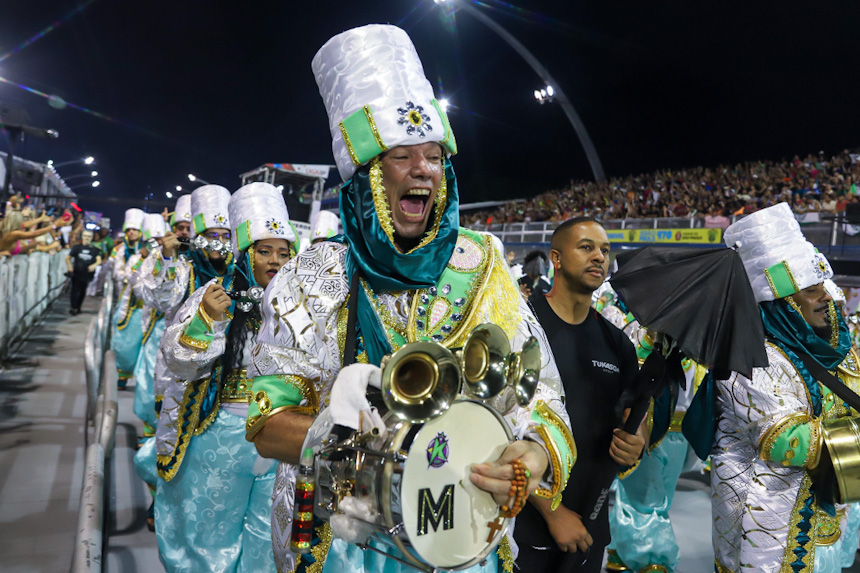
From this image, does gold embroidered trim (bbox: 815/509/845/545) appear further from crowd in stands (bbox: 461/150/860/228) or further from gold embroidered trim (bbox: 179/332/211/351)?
crowd in stands (bbox: 461/150/860/228)

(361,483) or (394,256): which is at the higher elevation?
(394,256)

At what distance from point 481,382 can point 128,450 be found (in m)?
6.18

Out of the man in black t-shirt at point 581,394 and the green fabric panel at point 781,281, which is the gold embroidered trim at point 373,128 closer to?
the man in black t-shirt at point 581,394

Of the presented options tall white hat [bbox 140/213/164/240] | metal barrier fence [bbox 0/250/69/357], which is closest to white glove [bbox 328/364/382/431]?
metal barrier fence [bbox 0/250/69/357]

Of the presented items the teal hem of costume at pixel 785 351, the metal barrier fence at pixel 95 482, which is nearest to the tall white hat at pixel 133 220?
the metal barrier fence at pixel 95 482

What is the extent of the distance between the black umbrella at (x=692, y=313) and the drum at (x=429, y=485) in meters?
1.36

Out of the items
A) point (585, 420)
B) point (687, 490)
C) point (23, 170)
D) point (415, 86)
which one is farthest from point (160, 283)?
point (23, 170)

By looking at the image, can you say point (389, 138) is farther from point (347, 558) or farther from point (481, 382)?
point (347, 558)

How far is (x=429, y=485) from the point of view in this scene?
136 centimetres

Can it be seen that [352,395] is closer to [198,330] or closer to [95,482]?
[95,482]

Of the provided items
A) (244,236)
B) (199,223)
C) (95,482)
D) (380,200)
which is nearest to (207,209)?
(199,223)

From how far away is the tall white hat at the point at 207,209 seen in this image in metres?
5.16

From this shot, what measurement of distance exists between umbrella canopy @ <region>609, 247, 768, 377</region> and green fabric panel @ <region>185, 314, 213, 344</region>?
1.99 meters

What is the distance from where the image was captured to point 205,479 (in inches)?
131
